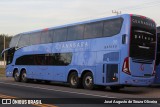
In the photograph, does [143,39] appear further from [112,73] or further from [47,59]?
[47,59]

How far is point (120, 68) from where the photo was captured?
18.1 meters

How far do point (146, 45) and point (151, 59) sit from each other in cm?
84

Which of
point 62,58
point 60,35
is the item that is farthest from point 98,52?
point 60,35

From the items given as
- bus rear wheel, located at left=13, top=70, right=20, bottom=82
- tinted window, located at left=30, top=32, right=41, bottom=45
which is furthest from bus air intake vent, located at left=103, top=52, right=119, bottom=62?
bus rear wheel, located at left=13, top=70, right=20, bottom=82

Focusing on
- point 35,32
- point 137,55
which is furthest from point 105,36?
point 35,32

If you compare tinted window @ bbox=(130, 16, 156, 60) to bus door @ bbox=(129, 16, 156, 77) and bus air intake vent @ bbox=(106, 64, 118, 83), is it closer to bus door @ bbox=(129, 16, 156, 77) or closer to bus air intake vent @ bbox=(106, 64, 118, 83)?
bus door @ bbox=(129, 16, 156, 77)

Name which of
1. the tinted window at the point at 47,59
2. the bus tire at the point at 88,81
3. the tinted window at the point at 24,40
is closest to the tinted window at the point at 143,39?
the bus tire at the point at 88,81

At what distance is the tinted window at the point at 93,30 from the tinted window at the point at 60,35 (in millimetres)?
2313

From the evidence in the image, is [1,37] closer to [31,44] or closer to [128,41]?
[31,44]

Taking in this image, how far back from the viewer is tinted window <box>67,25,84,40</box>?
21.6m

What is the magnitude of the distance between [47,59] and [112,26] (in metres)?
6.99

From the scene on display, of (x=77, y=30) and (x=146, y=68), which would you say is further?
(x=77, y=30)

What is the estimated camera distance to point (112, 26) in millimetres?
19141

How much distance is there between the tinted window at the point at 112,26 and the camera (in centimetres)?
1861
